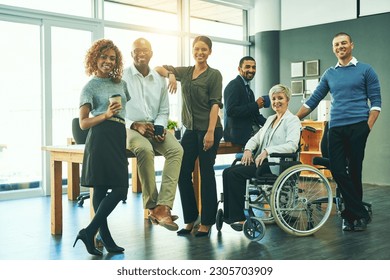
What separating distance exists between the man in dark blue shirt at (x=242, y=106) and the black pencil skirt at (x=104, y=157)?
3.70 ft

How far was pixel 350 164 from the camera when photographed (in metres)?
3.47

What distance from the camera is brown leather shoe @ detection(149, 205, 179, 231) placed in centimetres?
293

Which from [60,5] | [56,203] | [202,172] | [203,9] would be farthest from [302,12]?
[56,203]

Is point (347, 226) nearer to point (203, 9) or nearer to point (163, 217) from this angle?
point (163, 217)

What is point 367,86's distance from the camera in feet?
11.2

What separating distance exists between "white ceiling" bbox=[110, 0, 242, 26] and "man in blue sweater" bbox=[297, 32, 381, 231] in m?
3.57

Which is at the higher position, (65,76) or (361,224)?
(65,76)

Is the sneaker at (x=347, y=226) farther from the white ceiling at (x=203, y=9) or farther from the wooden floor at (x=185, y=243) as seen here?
the white ceiling at (x=203, y=9)

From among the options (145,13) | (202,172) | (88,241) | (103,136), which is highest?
(145,13)

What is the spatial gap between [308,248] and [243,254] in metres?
0.42

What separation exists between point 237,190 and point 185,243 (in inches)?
19.2

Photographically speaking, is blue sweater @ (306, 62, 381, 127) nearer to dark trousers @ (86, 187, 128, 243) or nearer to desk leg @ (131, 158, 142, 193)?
dark trousers @ (86, 187, 128, 243)

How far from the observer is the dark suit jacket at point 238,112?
11.9 ft

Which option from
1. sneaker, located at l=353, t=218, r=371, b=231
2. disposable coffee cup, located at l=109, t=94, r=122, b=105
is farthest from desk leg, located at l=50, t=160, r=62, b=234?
sneaker, located at l=353, t=218, r=371, b=231
